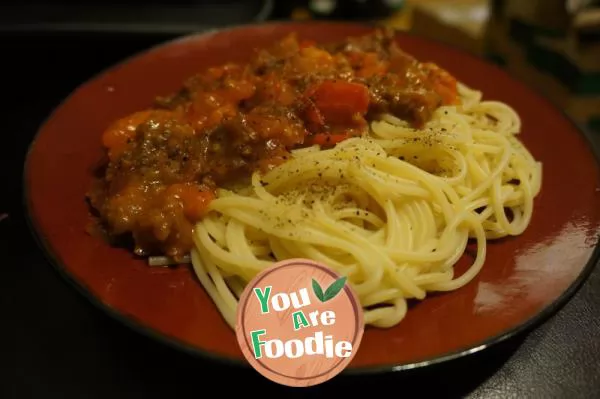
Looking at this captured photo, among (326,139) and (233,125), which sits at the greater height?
(233,125)

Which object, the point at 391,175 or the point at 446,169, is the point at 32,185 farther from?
the point at 446,169

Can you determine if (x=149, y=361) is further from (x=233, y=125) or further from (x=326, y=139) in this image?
(x=326, y=139)

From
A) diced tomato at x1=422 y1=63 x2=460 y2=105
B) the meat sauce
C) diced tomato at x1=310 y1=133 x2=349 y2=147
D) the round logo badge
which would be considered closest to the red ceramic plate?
the round logo badge

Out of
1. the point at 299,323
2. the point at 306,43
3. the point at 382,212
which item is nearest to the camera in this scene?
the point at 299,323

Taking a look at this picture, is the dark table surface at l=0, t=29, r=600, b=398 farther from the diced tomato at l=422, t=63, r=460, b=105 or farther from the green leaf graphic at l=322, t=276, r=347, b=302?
the diced tomato at l=422, t=63, r=460, b=105

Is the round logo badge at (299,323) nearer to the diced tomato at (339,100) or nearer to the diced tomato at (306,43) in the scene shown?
the diced tomato at (339,100)

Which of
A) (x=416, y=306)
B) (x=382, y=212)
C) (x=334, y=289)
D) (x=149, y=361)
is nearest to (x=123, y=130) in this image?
(x=149, y=361)
